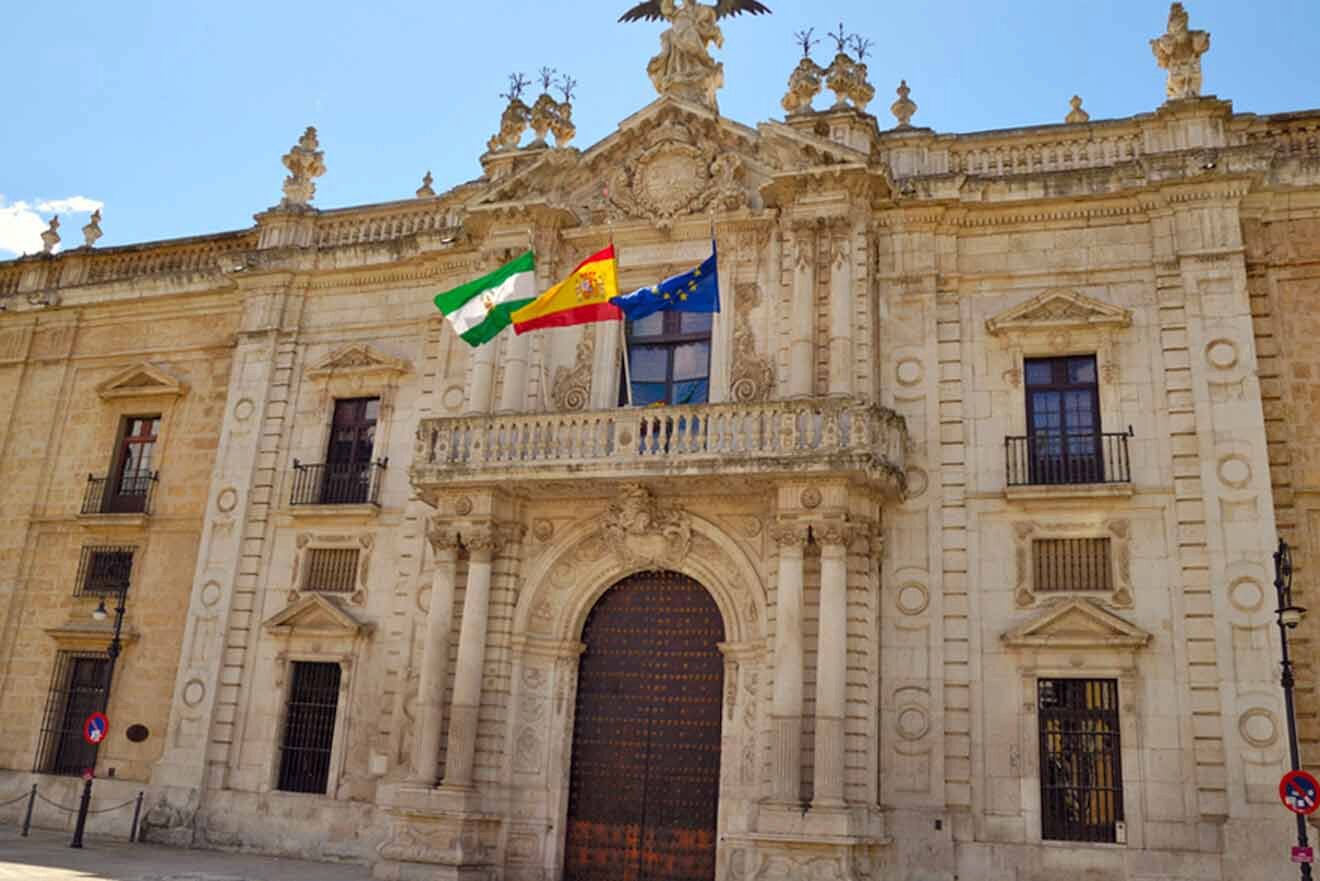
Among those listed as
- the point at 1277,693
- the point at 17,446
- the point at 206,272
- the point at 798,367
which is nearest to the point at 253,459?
the point at 206,272

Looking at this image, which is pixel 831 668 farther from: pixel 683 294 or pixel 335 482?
pixel 335 482

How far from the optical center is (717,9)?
20.2m

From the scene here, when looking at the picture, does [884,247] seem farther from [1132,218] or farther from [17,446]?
[17,446]

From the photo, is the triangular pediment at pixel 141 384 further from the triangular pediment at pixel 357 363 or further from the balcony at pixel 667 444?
the balcony at pixel 667 444

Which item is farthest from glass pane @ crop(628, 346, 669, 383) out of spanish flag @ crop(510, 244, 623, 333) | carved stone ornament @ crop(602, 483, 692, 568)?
carved stone ornament @ crop(602, 483, 692, 568)

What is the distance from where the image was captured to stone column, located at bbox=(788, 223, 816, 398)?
16.9 meters

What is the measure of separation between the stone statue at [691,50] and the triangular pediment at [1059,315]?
240 inches

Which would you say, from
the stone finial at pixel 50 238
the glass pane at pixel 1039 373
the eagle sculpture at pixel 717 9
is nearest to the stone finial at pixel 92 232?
the stone finial at pixel 50 238

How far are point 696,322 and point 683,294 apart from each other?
76.1 inches

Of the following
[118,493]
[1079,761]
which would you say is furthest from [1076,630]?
[118,493]

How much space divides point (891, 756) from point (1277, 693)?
4.78m

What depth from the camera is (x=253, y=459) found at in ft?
66.5

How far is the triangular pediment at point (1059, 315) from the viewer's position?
54.0ft

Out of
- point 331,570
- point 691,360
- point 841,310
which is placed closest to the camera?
point 841,310
